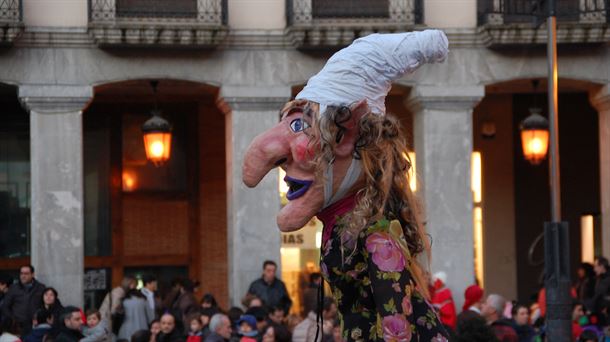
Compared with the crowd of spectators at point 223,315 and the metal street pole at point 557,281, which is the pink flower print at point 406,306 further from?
the metal street pole at point 557,281

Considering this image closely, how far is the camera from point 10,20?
808 inches

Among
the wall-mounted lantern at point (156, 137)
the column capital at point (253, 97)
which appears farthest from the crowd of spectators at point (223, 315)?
the column capital at point (253, 97)

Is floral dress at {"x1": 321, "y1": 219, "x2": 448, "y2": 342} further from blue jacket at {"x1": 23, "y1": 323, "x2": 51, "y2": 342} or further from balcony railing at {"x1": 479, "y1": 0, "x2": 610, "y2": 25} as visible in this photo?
balcony railing at {"x1": 479, "y1": 0, "x2": 610, "y2": 25}

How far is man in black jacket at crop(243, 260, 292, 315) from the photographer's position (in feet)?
65.8

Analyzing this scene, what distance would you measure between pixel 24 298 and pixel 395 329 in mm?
14214

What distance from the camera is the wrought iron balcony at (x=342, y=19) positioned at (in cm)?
2103

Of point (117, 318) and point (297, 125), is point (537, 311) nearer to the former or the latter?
point (117, 318)

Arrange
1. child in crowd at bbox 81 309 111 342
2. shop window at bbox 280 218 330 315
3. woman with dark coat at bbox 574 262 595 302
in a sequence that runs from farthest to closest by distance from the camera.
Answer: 1. shop window at bbox 280 218 330 315
2. woman with dark coat at bbox 574 262 595 302
3. child in crowd at bbox 81 309 111 342

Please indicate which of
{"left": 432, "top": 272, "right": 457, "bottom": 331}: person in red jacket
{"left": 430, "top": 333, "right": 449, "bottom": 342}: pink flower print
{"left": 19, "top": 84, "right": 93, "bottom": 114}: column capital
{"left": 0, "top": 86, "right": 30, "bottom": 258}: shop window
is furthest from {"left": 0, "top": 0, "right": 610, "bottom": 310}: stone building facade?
{"left": 430, "top": 333, "right": 449, "bottom": 342}: pink flower print

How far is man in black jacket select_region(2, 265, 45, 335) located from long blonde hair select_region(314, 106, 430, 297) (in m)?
13.6

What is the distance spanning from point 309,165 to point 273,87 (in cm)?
1585

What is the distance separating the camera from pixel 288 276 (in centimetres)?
2462

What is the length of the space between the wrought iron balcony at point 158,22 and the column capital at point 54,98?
0.81m

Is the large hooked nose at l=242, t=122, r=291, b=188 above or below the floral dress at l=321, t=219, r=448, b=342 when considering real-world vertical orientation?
above
